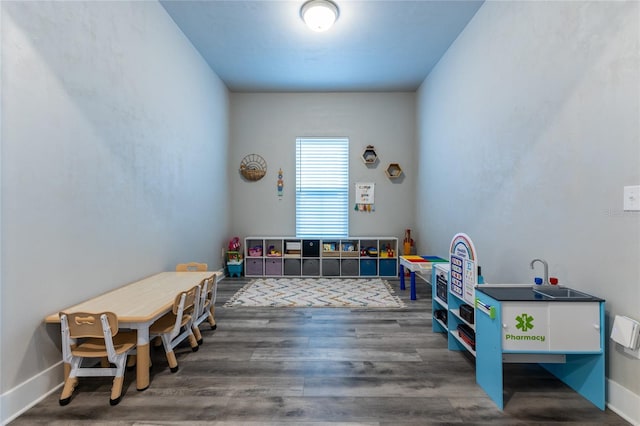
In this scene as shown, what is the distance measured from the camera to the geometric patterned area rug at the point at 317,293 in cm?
349

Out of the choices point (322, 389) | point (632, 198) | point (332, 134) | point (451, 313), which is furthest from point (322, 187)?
point (632, 198)

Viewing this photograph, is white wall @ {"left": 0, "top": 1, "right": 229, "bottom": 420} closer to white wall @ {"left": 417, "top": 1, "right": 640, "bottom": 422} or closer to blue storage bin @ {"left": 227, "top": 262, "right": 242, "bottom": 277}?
blue storage bin @ {"left": 227, "top": 262, "right": 242, "bottom": 277}

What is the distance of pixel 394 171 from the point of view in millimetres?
5258

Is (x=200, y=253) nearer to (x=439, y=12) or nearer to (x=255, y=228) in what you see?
(x=255, y=228)

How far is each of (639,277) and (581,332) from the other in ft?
1.30

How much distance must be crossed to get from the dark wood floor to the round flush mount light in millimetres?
3064

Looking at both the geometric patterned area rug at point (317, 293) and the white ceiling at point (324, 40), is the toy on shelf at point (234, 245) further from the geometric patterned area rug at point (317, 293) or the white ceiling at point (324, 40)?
the white ceiling at point (324, 40)

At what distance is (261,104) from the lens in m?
5.27

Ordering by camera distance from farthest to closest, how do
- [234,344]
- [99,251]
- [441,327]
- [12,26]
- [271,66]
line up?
[271,66] → [441,327] → [234,344] → [99,251] → [12,26]

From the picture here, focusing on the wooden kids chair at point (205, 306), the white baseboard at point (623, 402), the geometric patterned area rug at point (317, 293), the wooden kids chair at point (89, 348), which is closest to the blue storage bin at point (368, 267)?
the geometric patterned area rug at point (317, 293)

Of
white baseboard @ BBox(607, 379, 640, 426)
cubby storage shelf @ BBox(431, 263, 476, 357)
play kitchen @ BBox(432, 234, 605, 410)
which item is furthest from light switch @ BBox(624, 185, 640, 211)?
cubby storage shelf @ BBox(431, 263, 476, 357)

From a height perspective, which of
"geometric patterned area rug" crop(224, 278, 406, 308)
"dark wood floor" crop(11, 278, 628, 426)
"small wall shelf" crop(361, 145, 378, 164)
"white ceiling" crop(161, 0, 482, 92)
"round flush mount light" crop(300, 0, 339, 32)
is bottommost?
"dark wood floor" crop(11, 278, 628, 426)

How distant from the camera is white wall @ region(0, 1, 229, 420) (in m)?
1.61

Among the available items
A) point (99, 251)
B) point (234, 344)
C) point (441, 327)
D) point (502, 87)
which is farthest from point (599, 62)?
point (99, 251)
